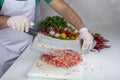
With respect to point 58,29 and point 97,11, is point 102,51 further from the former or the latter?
point 97,11

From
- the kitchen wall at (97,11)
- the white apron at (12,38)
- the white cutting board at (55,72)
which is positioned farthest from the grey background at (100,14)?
the white cutting board at (55,72)

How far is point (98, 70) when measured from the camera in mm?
1314

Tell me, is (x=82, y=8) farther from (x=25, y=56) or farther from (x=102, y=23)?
(x=25, y=56)

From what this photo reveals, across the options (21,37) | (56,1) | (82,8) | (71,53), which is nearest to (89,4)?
(82,8)

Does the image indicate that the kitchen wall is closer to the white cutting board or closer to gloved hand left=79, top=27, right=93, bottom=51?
gloved hand left=79, top=27, right=93, bottom=51

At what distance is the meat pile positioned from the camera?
50.9 inches

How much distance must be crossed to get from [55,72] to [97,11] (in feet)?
3.72

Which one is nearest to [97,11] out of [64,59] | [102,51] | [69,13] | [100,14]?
[100,14]

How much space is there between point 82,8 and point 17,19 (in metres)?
1.04

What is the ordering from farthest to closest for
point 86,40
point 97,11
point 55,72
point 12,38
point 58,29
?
point 97,11 → point 58,29 → point 12,38 → point 86,40 → point 55,72

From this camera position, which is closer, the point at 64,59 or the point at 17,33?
the point at 64,59

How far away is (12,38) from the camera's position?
1.69m

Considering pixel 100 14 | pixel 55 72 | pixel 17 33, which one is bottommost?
pixel 55 72

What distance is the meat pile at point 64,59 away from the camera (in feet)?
4.24
